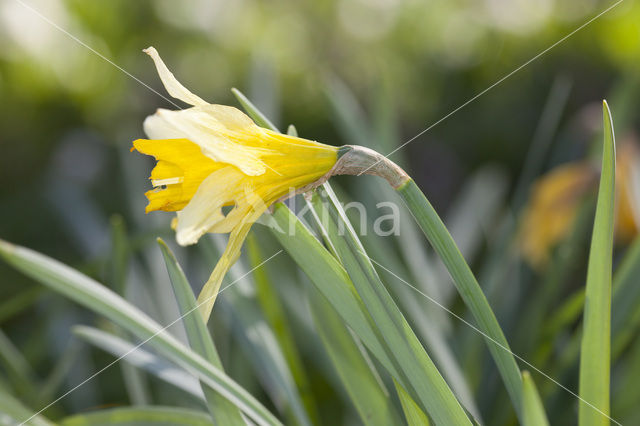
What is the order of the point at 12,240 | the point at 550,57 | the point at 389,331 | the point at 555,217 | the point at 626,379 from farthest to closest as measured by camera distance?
the point at 550,57
the point at 12,240
the point at 555,217
the point at 626,379
the point at 389,331

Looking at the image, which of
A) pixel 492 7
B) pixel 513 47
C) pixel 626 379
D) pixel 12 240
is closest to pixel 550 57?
pixel 513 47

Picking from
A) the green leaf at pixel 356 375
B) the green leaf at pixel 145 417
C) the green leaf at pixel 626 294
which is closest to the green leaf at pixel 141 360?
the green leaf at pixel 145 417

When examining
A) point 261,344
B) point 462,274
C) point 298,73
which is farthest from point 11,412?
point 298,73

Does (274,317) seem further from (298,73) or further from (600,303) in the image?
(298,73)

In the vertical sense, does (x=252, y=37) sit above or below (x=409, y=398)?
above

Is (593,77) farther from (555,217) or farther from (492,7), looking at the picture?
(555,217)

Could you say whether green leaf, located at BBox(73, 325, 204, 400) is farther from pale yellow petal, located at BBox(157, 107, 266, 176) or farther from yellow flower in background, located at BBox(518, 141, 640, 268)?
yellow flower in background, located at BBox(518, 141, 640, 268)
